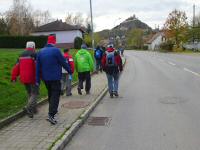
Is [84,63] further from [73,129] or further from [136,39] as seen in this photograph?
[136,39]

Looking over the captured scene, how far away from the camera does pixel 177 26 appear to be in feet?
301

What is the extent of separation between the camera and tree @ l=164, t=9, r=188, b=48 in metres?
91.1

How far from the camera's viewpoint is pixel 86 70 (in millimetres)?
13844

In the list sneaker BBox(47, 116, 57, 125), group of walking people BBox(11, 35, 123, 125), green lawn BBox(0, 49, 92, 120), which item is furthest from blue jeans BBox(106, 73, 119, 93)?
sneaker BBox(47, 116, 57, 125)

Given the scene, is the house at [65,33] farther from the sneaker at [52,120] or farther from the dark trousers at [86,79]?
the sneaker at [52,120]

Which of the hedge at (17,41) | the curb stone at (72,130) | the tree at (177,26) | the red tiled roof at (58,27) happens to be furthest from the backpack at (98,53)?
the tree at (177,26)

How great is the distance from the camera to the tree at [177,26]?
9107 cm

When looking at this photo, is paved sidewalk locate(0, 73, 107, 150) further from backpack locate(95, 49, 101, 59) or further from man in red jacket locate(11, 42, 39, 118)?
backpack locate(95, 49, 101, 59)

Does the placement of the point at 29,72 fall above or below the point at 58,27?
below

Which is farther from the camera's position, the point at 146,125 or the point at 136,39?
the point at 136,39

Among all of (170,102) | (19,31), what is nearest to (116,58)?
(170,102)

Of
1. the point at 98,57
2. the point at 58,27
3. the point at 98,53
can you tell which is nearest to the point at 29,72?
the point at 98,57

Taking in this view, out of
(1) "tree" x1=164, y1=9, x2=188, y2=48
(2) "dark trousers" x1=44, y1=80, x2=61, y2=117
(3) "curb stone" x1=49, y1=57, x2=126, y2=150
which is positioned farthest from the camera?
(1) "tree" x1=164, y1=9, x2=188, y2=48

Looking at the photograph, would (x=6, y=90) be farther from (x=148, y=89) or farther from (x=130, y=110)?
(x=148, y=89)
